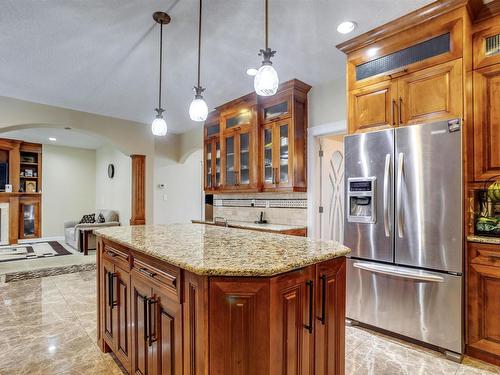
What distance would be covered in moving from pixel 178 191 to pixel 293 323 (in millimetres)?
5517

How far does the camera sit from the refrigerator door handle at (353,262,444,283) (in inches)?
88.0

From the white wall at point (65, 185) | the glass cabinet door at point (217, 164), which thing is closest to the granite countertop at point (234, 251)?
the glass cabinet door at point (217, 164)

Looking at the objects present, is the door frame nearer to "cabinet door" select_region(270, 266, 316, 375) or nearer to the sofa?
"cabinet door" select_region(270, 266, 316, 375)

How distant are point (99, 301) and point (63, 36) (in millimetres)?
2334

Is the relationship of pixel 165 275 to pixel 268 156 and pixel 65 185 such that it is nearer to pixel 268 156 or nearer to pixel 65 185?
pixel 268 156

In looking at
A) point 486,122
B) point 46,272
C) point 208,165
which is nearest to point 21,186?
point 46,272

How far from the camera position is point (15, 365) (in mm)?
2117

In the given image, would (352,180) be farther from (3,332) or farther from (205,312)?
(3,332)

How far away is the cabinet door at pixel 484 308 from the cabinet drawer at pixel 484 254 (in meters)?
0.03

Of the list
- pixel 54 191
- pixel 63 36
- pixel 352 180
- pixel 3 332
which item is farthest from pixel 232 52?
pixel 54 191

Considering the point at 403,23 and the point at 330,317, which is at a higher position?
the point at 403,23

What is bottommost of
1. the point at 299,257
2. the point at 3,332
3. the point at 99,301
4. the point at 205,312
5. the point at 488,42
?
the point at 3,332

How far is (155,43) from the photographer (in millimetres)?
2742

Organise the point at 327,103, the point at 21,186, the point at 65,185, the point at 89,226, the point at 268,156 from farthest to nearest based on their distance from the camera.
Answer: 1. the point at 65,185
2. the point at 21,186
3. the point at 89,226
4. the point at 268,156
5. the point at 327,103
